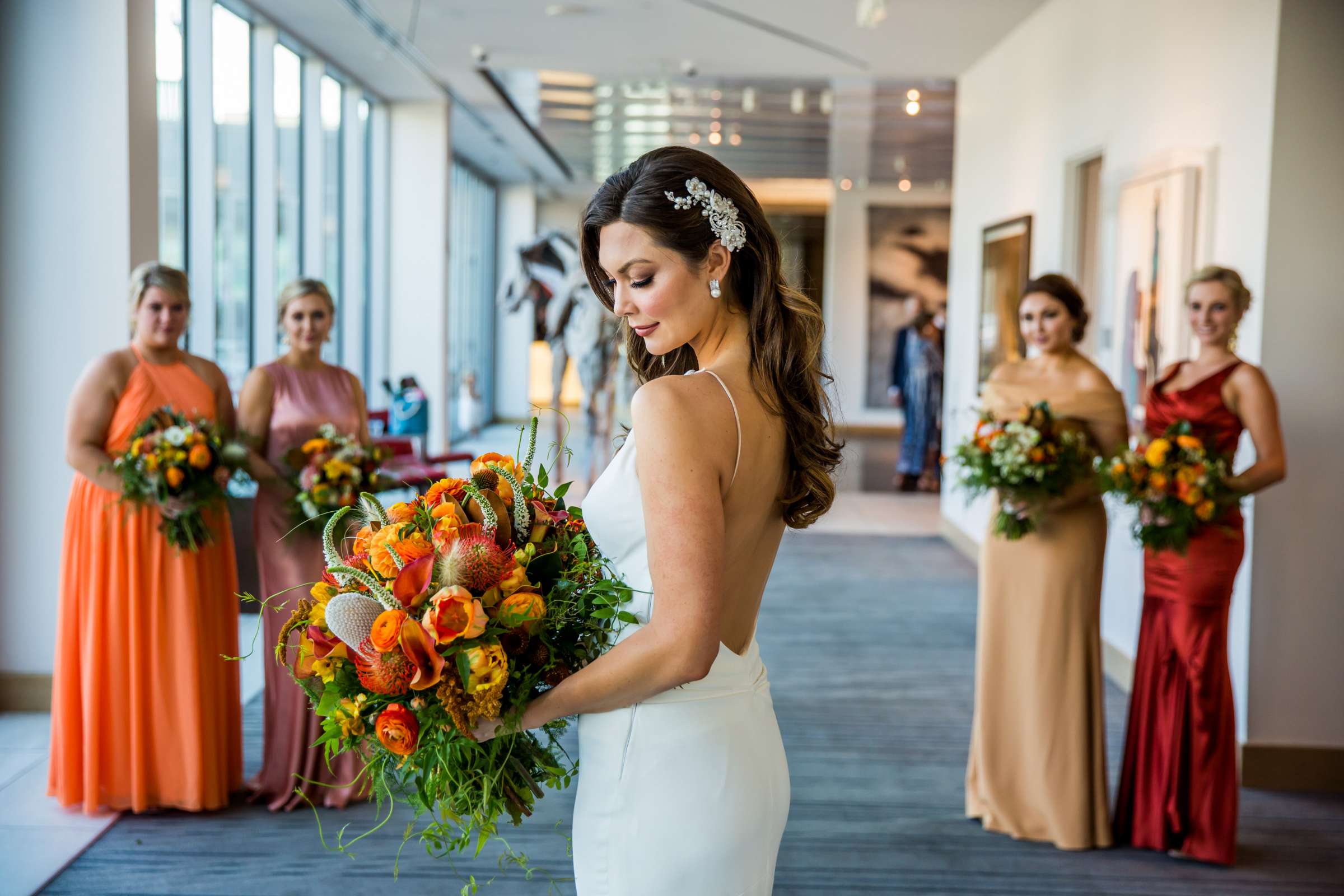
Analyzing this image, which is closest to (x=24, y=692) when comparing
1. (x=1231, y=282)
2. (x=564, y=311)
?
(x=1231, y=282)

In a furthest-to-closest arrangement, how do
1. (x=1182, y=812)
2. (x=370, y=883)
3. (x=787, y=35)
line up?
1. (x=787, y=35)
2. (x=1182, y=812)
3. (x=370, y=883)

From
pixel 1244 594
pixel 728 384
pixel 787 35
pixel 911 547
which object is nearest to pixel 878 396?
pixel 911 547

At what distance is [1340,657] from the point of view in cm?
454

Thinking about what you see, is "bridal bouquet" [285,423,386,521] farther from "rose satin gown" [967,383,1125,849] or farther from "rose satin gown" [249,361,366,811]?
"rose satin gown" [967,383,1125,849]

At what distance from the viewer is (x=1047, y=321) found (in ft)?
13.5

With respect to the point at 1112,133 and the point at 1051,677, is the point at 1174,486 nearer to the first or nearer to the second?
the point at 1051,677

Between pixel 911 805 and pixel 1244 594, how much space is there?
157cm

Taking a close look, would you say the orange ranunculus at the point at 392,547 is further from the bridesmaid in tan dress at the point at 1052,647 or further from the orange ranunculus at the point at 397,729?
the bridesmaid in tan dress at the point at 1052,647

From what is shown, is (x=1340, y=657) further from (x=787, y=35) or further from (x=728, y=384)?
(x=787, y=35)

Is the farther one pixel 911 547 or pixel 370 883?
pixel 911 547

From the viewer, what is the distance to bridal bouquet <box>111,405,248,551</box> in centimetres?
386

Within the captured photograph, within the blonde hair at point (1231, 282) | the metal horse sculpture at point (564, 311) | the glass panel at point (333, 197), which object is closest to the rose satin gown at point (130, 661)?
the blonde hair at point (1231, 282)

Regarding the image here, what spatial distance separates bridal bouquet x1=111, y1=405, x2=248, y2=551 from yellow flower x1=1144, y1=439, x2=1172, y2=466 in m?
3.05

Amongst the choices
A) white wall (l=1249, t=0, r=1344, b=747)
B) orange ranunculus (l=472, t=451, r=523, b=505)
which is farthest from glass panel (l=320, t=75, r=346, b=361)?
orange ranunculus (l=472, t=451, r=523, b=505)
